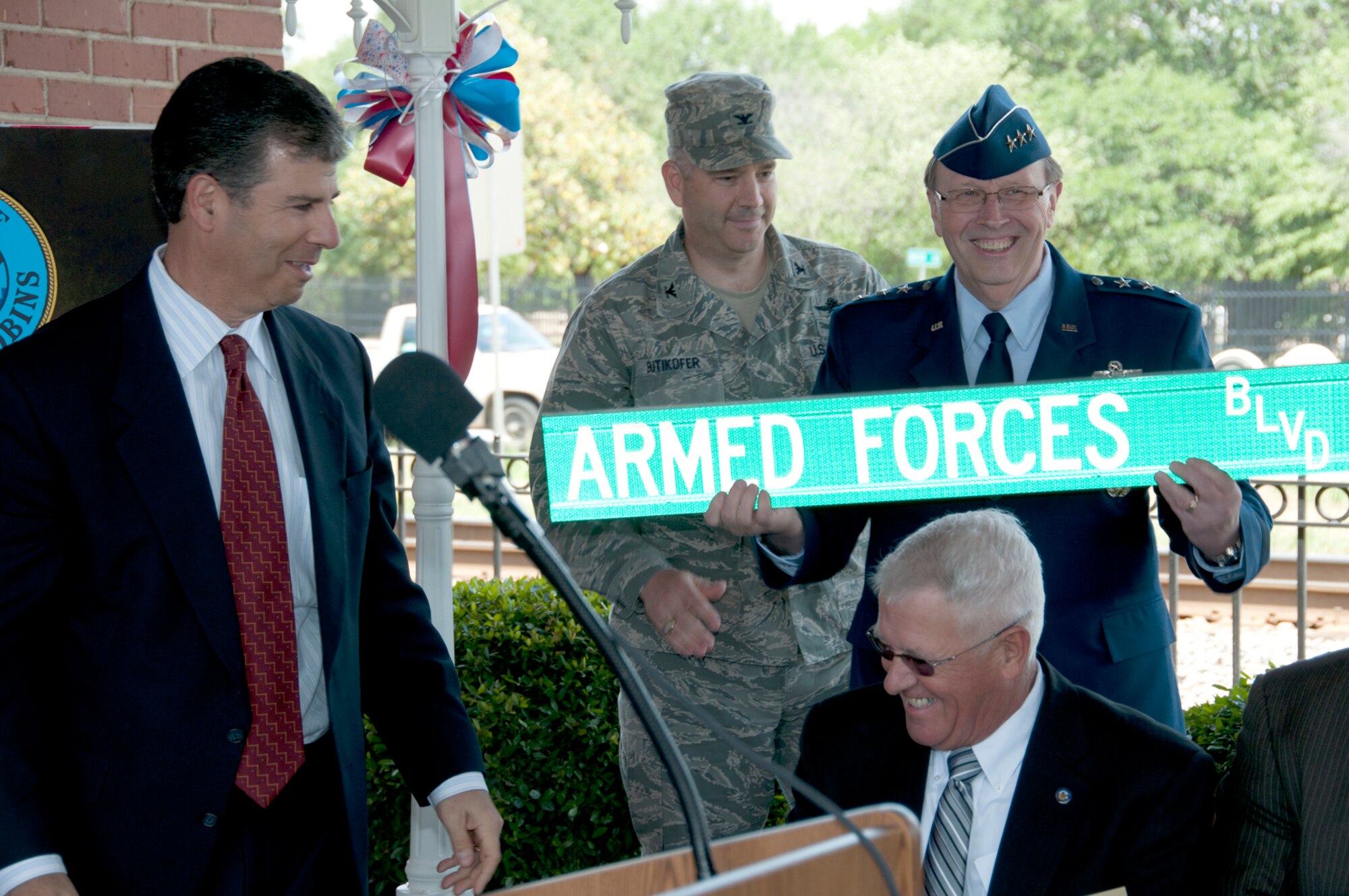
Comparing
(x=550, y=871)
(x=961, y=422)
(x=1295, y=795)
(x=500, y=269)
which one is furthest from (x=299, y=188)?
(x=500, y=269)

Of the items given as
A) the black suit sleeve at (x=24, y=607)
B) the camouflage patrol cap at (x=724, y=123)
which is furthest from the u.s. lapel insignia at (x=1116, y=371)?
the black suit sleeve at (x=24, y=607)

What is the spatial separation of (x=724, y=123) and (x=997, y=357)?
0.89m

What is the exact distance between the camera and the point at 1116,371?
2.37 m

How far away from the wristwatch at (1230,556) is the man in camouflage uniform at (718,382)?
3.39 ft

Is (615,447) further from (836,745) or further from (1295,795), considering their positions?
(1295,795)

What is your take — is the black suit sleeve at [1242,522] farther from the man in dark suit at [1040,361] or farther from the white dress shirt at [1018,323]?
the white dress shirt at [1018,323]

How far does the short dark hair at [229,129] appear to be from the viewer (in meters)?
2.01

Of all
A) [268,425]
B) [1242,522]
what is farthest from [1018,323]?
[268,425]

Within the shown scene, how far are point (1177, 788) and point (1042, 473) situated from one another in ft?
1.69

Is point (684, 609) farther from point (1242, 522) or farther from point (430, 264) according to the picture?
point (430, 264)

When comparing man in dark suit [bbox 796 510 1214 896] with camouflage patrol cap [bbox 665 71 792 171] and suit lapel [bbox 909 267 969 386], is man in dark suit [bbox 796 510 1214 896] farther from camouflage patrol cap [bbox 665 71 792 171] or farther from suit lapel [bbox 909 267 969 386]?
camouflage patrol cap [bbox 665 71 792 171]

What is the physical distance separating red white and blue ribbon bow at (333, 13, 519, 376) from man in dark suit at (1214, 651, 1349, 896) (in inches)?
78.2

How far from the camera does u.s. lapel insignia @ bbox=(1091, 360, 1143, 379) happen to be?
2.28 metres

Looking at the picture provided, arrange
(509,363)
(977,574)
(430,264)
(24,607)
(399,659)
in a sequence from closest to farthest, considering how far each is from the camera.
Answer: (24,607)
(977,574)
(399,659)
(430,264)
(509,363)
